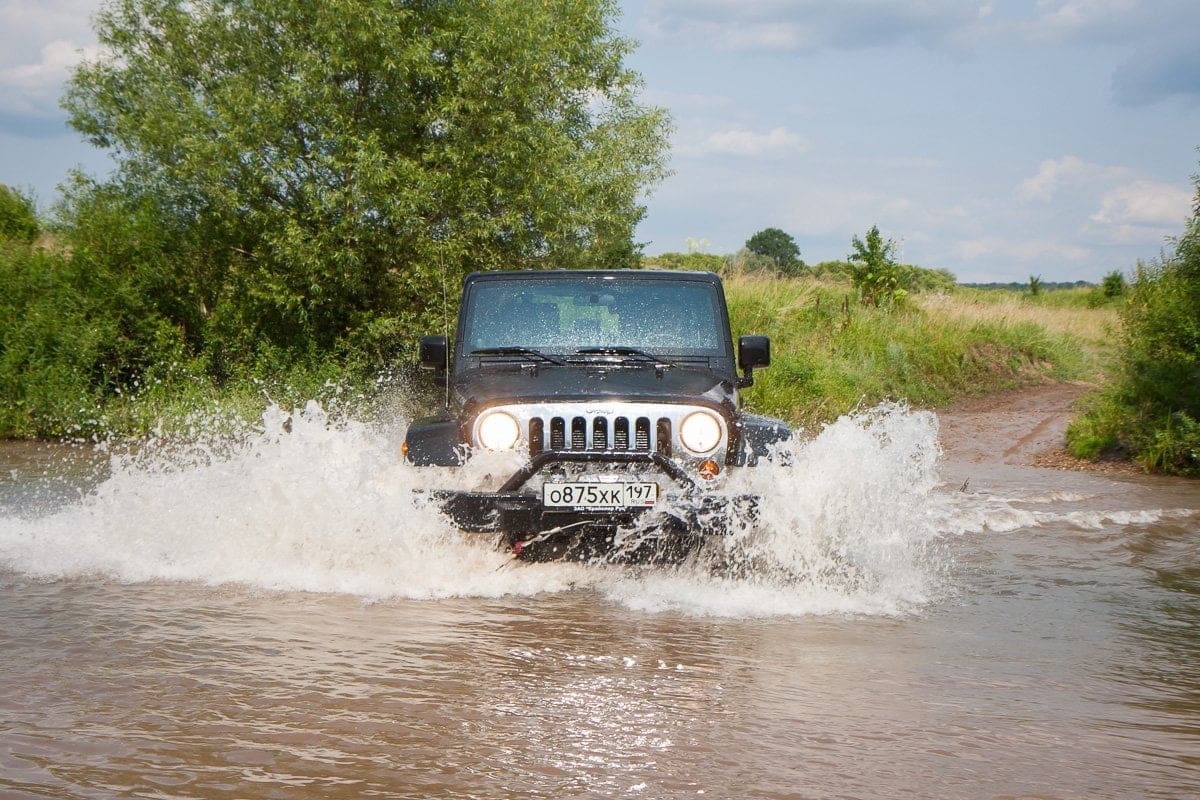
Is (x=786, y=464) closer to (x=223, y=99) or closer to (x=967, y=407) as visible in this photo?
(x=223, y=99)

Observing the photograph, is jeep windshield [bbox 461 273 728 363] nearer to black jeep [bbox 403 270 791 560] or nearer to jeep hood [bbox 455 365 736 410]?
black jeep [bbox 403 270 791 560]

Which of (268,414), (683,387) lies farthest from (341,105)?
(683,387)

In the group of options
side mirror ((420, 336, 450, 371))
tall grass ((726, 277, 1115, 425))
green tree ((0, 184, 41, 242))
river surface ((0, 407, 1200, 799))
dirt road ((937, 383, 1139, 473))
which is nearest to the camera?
river surface ((0, 407, 1200, 799))

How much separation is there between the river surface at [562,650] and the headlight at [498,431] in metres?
0.47

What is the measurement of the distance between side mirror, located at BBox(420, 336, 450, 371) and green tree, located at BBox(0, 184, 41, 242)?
1550 centimetres

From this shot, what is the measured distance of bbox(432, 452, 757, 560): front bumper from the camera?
5.63 meters

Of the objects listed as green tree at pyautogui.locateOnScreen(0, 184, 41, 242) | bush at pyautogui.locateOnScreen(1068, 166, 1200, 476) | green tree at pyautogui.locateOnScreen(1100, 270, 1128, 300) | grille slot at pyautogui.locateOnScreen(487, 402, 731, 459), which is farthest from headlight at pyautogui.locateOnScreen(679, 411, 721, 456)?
green tree at pyautogui.locateOnScreen(1100, 270, 1128, 300)

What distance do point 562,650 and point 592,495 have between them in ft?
3.00

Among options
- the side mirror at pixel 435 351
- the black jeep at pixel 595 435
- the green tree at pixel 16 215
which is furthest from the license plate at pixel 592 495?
the green tree at pixel 16 215

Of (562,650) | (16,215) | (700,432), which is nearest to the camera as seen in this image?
(562,650)

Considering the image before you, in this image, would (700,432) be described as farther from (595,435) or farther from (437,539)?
(437,539)

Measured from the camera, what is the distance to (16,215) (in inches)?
853

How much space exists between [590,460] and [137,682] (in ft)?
7.52

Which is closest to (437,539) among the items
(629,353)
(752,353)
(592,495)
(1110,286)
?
(592,495)
